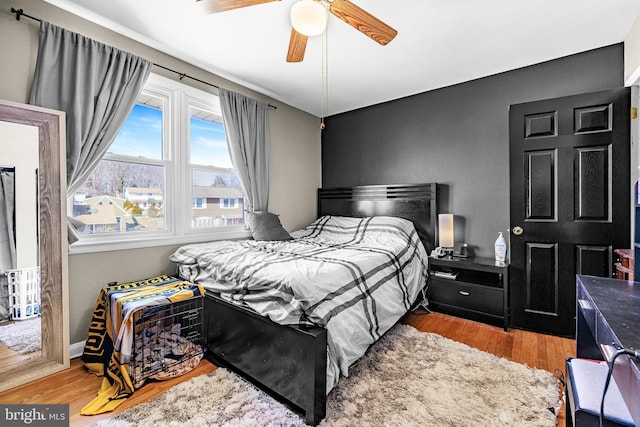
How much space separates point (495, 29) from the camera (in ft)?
7.39

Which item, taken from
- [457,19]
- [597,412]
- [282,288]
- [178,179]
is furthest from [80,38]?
[597,412]

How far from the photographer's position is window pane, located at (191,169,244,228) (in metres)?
2.90

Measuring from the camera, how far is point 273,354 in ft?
5.29

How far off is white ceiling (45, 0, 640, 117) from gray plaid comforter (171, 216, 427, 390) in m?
1.70

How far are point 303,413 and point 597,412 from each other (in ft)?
4.05

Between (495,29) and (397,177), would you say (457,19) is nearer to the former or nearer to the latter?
(495,29)

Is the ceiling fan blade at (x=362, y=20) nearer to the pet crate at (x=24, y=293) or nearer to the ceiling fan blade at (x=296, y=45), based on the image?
the ceiling fan blade at (x=296, y=45)

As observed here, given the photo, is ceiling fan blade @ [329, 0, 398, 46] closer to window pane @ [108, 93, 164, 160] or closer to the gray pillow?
window pane @ [108, 93, 164, 160]

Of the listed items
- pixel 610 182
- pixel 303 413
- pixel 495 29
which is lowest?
pixel 303 413

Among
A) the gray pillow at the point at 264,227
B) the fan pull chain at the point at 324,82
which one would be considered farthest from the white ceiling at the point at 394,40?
the gray pillow at the point at 264,227

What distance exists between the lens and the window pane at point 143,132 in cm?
241

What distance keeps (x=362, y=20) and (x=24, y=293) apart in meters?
2.72

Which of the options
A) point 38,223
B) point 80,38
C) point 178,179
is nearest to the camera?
point 38,223

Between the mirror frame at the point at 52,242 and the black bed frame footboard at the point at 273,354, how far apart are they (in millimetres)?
947
